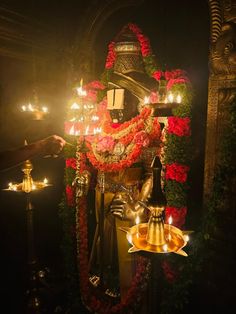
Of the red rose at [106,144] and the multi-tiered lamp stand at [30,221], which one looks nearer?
the multi-tiered lamp stand at [30,221]

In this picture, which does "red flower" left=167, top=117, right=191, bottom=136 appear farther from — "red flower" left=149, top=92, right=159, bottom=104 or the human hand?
the human hand

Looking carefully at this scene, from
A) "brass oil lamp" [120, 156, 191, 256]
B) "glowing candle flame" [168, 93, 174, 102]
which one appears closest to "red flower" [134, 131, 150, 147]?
"glowing candle flame" [168, 93, 174, 102]

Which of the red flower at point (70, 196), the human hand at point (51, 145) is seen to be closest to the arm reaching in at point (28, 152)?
the human hand at point (51, 145)

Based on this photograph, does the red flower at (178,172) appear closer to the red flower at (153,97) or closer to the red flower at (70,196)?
the red flower at (153,97)

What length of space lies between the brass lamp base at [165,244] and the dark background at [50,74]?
187cm

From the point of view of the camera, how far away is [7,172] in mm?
4664

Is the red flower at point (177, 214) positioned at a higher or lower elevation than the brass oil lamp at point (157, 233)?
lower

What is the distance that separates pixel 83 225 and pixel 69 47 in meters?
3.19

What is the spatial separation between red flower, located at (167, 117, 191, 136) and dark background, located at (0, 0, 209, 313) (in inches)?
18.9

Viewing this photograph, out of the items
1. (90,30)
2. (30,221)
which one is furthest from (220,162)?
(90,30)

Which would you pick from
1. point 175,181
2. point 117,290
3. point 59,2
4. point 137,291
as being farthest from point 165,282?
point 59,2

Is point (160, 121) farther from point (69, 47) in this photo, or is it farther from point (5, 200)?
point (5, 200)

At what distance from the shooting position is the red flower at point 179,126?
11.0 feet

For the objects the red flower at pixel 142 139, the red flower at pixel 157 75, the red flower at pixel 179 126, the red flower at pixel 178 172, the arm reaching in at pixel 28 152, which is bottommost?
the red flower at pixel 178 172
